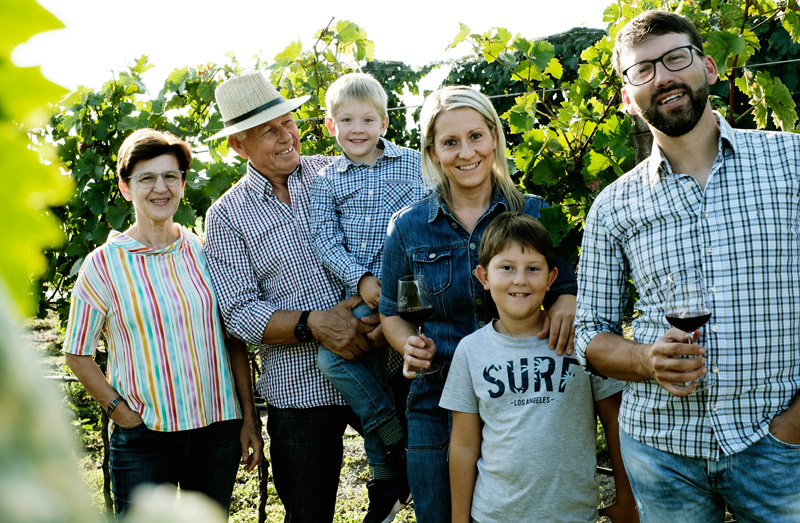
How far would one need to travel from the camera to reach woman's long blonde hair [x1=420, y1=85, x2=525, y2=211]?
2760mm

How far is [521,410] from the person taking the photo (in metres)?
2.52

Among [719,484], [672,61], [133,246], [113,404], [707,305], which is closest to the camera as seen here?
[707,305]

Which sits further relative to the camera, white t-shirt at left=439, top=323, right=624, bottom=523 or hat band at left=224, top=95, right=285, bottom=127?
hat band at left=224, top=95, right=285, bottom=127

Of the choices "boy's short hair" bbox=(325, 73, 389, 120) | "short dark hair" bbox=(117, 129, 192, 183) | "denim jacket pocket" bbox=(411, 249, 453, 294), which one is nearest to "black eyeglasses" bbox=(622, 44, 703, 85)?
"denim jacket pocket" bbox=(411, 249, 453, 294)

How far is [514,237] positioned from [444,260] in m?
0.31

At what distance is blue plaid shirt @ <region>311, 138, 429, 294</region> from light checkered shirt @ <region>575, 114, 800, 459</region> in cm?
127

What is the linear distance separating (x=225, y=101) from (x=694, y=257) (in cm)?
230

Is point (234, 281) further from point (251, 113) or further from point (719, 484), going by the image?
point (719, 484)

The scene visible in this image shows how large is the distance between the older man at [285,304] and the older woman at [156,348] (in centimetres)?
15

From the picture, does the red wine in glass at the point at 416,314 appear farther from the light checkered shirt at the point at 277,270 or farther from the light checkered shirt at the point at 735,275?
the light checkered shirt at the point at 735,275

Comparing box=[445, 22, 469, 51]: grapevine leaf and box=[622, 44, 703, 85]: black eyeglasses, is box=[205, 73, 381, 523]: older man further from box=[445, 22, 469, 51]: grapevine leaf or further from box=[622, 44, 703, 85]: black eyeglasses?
box=[622, 44, 703, 85]: black eyeglasses

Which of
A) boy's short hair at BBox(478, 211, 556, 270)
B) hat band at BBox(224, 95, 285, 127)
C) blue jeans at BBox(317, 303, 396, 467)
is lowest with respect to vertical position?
blue jeans at BBox(317, 303, 396, 467)

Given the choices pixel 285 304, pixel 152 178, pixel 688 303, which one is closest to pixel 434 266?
pixel 285 304

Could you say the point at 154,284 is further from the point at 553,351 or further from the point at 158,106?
the point at 158,106
